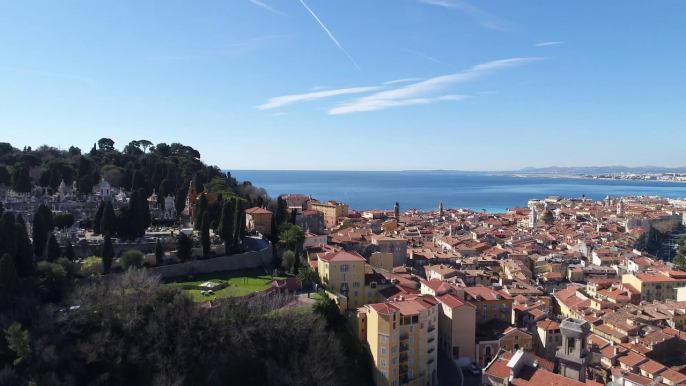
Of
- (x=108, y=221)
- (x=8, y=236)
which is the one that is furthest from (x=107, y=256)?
(x=108, y=221)

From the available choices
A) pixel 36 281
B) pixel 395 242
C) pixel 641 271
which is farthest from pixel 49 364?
pixel 641 271

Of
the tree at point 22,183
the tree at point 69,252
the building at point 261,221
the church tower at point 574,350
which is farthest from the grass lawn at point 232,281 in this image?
the tree at point 22,183

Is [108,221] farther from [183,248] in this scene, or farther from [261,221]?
[261,221]

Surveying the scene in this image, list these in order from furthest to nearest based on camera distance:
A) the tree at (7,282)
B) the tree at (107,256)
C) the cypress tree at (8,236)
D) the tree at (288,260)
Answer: the tree at (288,260) < the tree at (107,256) < the cypress tree at (8,236) < the tree at (7,282)

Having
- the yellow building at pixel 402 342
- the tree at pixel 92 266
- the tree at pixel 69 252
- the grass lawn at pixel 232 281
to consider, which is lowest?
the yellow building at pixel 402 342

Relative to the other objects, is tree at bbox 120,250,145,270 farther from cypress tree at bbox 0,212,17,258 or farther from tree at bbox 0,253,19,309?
tree at bbox 0,253,19,309

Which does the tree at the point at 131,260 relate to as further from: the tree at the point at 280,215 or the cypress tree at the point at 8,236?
the tree at the point at 280,215

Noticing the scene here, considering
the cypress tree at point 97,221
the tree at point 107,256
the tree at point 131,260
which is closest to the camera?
the tree at point 107,256
